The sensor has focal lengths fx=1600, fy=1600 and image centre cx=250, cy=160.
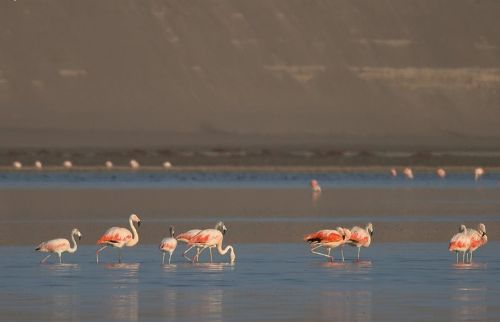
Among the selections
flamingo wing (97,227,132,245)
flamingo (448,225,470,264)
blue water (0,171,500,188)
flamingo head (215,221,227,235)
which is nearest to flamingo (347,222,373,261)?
flamingo (448,225,470,264)

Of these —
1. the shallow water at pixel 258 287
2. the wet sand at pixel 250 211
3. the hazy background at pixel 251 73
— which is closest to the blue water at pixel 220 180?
the wet sand at pixel 250 211

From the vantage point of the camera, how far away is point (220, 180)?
2058 inches

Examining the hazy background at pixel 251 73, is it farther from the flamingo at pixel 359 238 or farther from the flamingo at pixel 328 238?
the flamingo at pixel 328 238

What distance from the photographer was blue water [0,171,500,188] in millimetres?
48875

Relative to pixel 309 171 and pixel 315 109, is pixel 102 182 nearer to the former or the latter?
pixel 309 171

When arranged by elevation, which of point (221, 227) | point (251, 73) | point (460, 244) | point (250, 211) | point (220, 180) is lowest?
point (460, 244)

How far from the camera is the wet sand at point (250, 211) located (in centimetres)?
2803

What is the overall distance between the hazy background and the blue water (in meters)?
18.8

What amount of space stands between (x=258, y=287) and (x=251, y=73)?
221ft

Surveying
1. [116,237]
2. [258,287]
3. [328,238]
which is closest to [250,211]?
[116,237]

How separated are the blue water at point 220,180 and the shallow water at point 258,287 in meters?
24.6

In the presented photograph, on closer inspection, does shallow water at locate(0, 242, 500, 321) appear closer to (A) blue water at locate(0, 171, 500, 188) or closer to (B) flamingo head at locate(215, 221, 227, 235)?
(B) flamingo head at locate(215, 221, 227, 235)

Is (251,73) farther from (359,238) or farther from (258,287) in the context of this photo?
(258,287)

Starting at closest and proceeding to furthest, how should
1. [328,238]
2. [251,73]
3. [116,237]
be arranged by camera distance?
[328,238], [116,237], [251,73]
